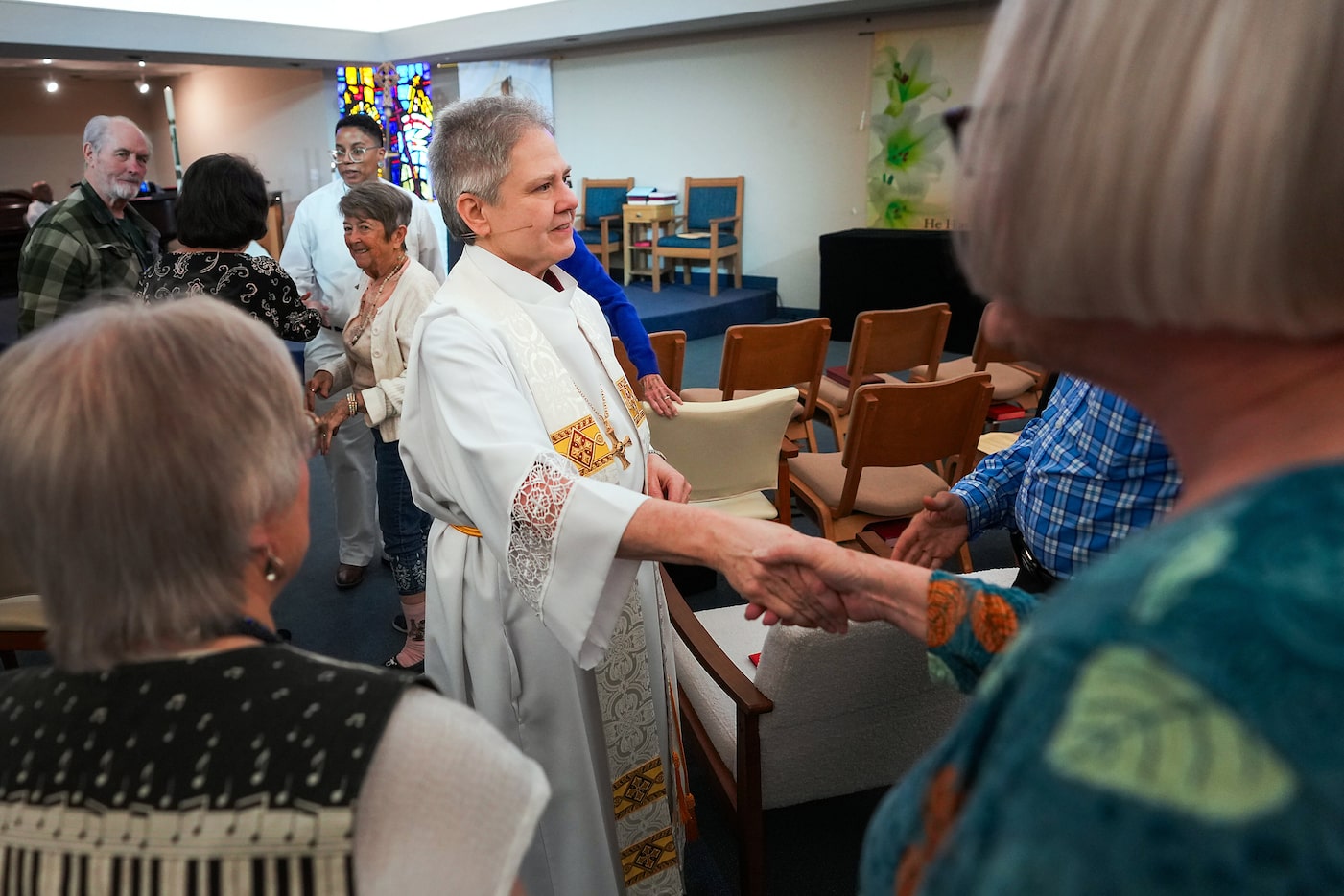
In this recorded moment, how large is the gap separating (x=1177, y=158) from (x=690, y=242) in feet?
27.7

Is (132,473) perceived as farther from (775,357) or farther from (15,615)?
(775,357)

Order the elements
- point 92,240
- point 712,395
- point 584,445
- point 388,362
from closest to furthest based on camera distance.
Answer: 1. point 584,445
2. point 388,362
3. point 92,240
4. point 712,395

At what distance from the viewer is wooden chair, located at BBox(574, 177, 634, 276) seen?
9.38 meters

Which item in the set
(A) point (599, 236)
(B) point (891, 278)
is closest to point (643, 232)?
(A) point (599, 236)

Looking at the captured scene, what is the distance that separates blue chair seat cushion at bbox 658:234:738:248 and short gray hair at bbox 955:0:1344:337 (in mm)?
8262

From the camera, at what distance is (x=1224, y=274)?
1.49ft

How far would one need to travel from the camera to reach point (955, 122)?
0.60 metres

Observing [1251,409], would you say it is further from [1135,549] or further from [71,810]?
[71,810]

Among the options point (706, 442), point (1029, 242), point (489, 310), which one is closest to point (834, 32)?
point (706, 442)

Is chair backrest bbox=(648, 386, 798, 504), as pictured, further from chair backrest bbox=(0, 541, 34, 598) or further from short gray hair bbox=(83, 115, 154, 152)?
short gray hair bbox=(83, 115, 154, 152)

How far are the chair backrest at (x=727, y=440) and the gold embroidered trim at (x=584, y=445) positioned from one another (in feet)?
4.24

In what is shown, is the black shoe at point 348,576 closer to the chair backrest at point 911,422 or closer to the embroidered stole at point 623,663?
the chair backrest at point 911,422

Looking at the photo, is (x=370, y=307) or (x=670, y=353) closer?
(x=370, y=307)

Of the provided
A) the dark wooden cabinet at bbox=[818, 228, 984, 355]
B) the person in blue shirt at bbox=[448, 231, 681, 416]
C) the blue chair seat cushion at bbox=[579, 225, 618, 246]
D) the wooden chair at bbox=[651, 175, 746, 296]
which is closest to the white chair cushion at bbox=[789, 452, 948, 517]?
the person in blue shirt at bbox=[448, 231, 681, 416]
